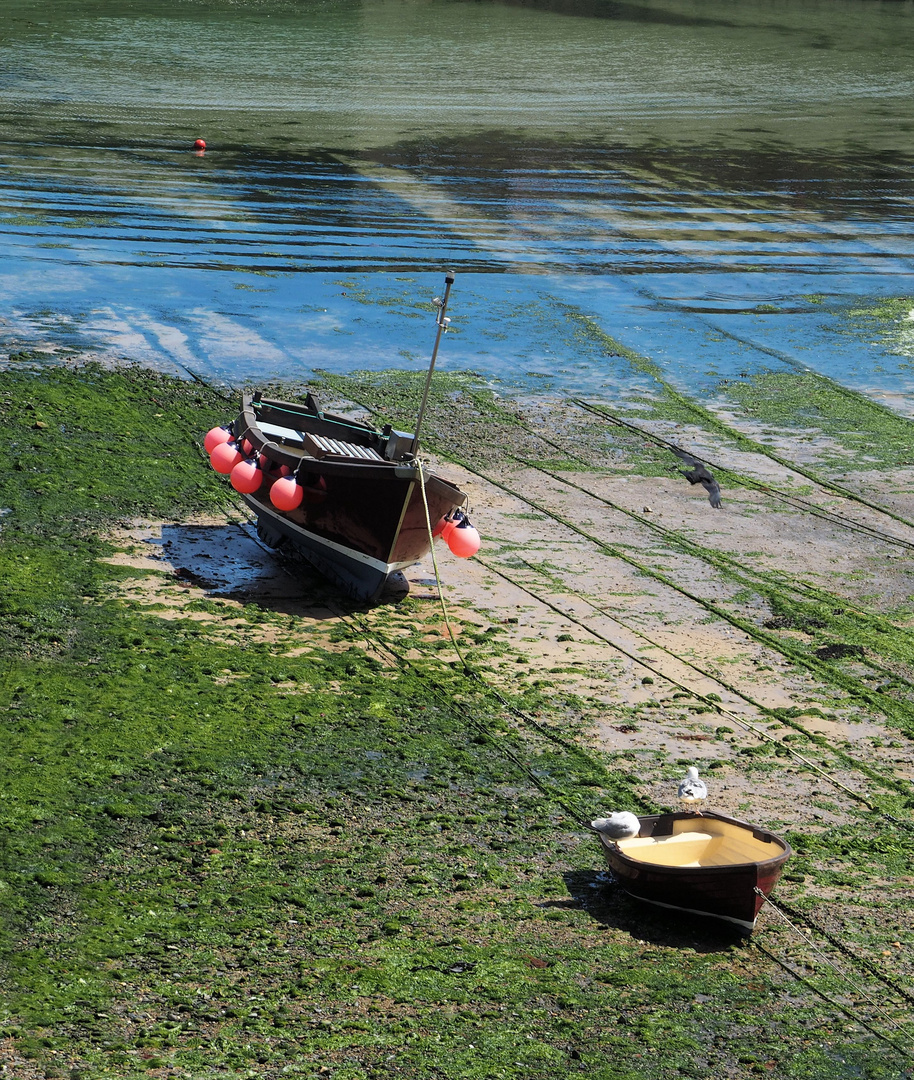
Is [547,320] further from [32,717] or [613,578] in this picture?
[32,717]

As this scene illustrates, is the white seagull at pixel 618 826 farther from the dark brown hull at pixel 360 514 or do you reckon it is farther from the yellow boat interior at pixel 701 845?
the dark brown hull at pixel 360 514

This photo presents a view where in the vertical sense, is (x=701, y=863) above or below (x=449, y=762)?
above

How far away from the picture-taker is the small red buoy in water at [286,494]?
13062 millimetres

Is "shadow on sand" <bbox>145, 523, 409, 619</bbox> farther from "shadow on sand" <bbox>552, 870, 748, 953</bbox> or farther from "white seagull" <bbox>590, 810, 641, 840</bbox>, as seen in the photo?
"shadow on sand" <bbox>552, 870, 748, 953</bbox>

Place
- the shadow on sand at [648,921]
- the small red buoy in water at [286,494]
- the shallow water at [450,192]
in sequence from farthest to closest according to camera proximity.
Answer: the shallow water at [450,192] → the small red buoy in water at [286,494] → the shadow on sand at [648,921]

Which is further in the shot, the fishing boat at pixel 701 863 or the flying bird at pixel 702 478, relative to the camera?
the flying bird at pixel 702 478

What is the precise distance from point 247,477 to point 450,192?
16.6 metres

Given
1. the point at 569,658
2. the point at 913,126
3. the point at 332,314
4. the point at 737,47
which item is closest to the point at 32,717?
the point at 569,658

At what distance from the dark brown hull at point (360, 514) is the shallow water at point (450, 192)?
20.0ft

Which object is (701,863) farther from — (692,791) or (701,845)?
(692,791)

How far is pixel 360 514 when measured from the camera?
42.7 ft

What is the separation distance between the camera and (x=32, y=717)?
1037 centimetres

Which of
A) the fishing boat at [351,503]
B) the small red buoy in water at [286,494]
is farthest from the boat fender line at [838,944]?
the small red buoy in water at [286,494]

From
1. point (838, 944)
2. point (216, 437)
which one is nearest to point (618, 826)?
point (838, 944)
